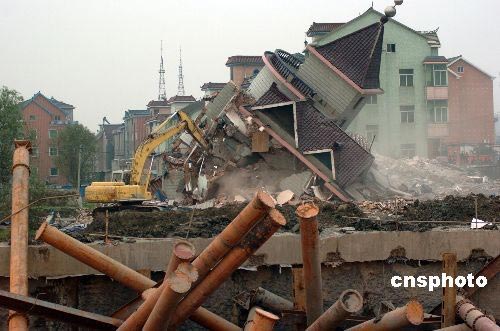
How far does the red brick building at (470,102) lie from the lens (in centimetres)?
5097

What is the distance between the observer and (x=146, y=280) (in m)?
7.86

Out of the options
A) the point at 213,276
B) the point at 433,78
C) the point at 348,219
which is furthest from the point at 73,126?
the point at 213,276

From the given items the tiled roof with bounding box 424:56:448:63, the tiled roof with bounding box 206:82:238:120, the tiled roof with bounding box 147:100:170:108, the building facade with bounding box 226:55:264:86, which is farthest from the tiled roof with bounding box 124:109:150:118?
the tiled roof with bounding box 206:82:238:120

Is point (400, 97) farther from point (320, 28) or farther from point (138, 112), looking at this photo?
point (138, 112)

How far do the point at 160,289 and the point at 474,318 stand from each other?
3210 mm

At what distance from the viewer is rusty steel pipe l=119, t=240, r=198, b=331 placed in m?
6.41

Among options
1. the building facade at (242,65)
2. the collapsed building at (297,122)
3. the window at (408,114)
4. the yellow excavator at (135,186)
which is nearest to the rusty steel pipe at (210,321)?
the yellow excavator at (135,186)

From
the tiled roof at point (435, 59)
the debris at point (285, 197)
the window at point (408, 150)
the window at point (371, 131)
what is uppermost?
the tiled roof at point (435, 59)

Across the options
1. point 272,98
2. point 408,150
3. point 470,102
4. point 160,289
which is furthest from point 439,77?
point 160,289

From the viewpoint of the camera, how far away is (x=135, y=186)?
19391mm

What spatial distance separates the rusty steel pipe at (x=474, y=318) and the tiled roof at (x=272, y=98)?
15124 millimetres

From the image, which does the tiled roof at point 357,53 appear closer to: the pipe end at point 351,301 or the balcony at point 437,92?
the pipe end at point 351,301

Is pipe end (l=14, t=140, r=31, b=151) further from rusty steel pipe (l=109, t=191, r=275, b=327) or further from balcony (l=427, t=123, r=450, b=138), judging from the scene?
balcony (l=427, t=123, r=450, b=138)

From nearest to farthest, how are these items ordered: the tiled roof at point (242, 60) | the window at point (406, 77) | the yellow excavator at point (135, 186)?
1. the yellow excavator at point (135, 186)
2. the window at point (406, 77)
3. the tiled roof at point (242, 60)
